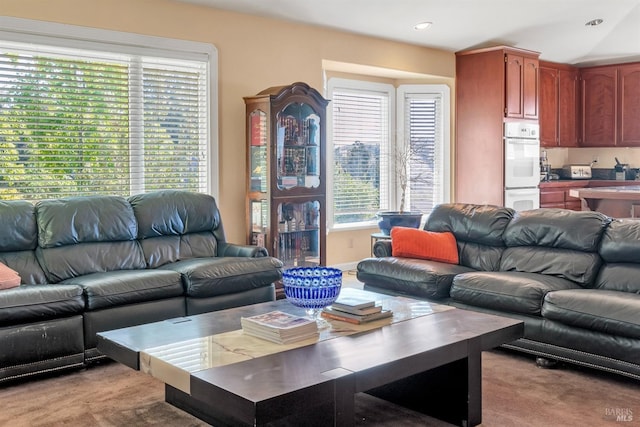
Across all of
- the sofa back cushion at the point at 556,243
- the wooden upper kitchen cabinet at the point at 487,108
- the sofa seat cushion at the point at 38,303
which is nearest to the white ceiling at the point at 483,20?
the wooden upper kitchen cabinet at the point at 487,108

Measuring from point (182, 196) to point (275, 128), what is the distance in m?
1.03

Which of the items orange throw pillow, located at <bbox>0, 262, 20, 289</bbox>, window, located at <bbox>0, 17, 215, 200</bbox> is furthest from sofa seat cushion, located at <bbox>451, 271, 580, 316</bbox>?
orange throw pillow, located at <bbox>0, 262, 20, 289</bbox>

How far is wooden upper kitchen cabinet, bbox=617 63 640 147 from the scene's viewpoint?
331 inches

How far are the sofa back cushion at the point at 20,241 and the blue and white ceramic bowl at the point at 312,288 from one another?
1.93 meters

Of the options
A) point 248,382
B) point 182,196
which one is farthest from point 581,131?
point 248,382

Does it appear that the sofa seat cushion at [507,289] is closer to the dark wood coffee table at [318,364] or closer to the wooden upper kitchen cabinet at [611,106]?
the dark wood coffee table at [318,364]

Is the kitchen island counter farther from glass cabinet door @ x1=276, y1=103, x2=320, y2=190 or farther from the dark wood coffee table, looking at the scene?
the dark wood coffee table

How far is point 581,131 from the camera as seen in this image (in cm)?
894

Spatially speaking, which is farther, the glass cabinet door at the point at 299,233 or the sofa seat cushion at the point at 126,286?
the glass cabinet door at the point at 299,233

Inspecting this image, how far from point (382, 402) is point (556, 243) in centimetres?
189

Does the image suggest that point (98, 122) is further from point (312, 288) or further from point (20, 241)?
point (312, 288)

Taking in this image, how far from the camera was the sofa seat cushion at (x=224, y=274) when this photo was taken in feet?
14.0

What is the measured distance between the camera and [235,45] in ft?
18.9

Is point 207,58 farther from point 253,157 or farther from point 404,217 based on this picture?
point 404,217
